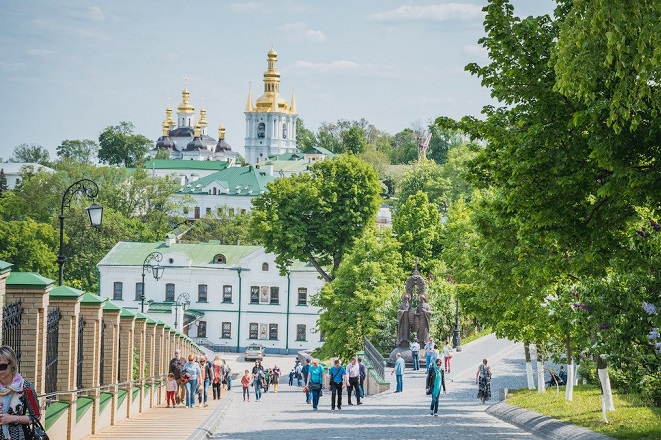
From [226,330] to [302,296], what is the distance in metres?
6.21

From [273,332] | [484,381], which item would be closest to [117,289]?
[273,332]

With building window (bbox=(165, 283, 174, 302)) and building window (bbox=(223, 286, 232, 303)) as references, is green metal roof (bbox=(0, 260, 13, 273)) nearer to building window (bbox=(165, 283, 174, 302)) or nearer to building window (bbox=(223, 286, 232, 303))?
building window (bbox=(223, 286, 232, 303))

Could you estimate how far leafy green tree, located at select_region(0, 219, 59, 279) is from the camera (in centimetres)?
11419

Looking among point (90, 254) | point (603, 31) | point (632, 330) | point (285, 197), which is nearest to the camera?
point (603, 31)

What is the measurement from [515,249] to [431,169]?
112 metres

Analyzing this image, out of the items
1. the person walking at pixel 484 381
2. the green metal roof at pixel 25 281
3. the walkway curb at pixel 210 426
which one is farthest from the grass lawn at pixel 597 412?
the green metal roof at pixel 25 281

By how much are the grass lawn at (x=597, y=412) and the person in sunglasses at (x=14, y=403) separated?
11764 millimetres

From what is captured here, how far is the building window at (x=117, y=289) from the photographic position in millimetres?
101569

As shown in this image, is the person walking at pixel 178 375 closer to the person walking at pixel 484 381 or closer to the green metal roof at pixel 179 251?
the person walking at pixel 484 381

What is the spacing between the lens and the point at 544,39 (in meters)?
21.3

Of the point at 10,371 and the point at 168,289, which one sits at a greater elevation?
the point at 168,289

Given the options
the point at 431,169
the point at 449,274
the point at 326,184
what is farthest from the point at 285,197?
the point at 431,169

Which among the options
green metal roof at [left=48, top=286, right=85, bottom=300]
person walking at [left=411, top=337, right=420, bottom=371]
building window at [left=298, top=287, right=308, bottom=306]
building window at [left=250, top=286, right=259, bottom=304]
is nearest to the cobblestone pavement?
person walking at [left=411, top=337, right=420, bottom=371]

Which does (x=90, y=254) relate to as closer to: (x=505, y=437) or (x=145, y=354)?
(x=145, y=354)
